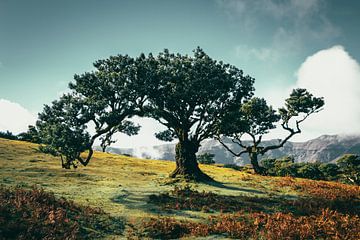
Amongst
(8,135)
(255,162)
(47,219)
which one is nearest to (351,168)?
(255,162)

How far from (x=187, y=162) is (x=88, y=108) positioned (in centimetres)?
1529

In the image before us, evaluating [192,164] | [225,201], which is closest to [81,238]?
[225,201]

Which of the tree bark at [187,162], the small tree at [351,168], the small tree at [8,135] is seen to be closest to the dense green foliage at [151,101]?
the tree bark at [187,162]

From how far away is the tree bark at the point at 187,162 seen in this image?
35.9m

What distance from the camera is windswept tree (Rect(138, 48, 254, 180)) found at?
33.4 meters

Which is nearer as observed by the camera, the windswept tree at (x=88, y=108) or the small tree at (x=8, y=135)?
the windswept tree at (x=88, y=108)

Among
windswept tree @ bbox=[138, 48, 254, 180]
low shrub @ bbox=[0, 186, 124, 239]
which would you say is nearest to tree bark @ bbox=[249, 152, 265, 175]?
windswept tree @ bbox=[138, 48, 254, 180]

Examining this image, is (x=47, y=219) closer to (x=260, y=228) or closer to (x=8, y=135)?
(x=260, y=228)

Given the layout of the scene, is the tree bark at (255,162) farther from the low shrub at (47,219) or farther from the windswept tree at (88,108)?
the low shrub at (47,219)

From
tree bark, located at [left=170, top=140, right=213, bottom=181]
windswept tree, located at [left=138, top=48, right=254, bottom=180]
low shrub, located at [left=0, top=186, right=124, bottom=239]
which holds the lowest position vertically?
low shrub, located at [left=0, top=186, right=124, bottom=239]

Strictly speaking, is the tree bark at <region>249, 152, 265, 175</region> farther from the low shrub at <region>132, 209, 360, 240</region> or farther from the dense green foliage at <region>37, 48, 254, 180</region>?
the low shrub at <region>132, 209, 360, 240</region>

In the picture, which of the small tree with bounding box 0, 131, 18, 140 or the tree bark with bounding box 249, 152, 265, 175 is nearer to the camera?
the tree bark with bounding box 249, 152, 265, 175

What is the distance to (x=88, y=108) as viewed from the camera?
27938 millimetres

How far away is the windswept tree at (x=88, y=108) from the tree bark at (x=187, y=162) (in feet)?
30.0
